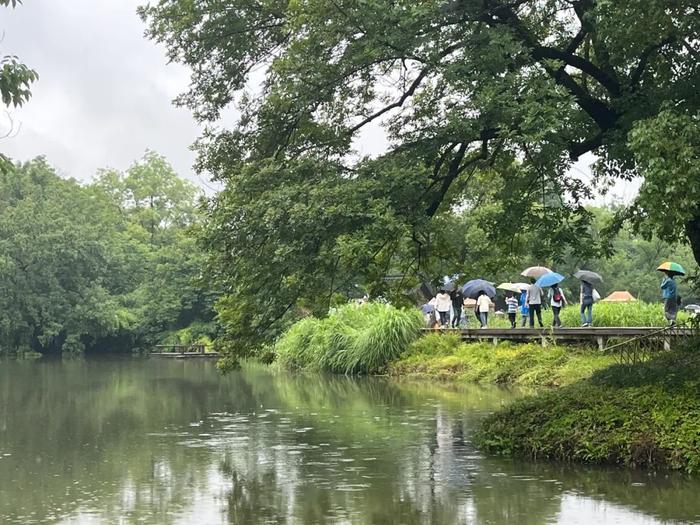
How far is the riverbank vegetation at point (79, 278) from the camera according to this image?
169 ft

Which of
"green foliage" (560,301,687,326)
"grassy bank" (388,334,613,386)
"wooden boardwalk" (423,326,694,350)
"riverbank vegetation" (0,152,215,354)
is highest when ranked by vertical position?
"riverbank vegetation" (0,152,215,354)

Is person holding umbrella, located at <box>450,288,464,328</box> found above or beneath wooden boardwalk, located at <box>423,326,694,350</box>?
above

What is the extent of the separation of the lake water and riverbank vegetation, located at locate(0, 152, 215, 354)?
3268 centimetres

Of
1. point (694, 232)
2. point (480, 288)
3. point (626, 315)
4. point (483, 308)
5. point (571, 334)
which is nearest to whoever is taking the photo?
point (694, 232)

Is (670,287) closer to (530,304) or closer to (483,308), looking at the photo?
(530,304)

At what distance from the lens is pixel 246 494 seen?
9719mm

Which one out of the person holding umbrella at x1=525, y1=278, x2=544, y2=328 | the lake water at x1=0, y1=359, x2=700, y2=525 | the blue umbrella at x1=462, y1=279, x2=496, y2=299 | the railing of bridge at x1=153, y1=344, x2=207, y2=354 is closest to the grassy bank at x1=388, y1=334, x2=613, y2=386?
the person holding umbrella at x1=525, y1=278, x2=544, y2=328

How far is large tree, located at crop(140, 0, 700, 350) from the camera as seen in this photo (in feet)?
36.1

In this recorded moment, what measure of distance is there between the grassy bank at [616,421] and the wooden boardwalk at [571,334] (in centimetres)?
499

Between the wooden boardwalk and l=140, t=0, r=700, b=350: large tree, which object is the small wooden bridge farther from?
l=140, t=0, r=700, b=350: large tree

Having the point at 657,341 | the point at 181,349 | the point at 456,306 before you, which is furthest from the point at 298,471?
the point at 181,349

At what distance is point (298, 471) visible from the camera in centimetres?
1097

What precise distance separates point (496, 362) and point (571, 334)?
210 centimetres

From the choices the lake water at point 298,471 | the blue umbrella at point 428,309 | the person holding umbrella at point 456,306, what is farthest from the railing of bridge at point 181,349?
the lake water at point 298,471
